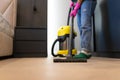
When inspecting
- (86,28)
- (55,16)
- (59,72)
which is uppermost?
(55,16)

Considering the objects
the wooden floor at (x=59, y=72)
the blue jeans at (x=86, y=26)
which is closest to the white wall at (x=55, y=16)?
the blue jeans at (x=86, y=26)

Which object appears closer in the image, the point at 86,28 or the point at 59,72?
the point at 59,72

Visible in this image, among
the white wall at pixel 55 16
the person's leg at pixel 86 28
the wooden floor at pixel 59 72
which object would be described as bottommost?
the wooden floor at pixel 59 72

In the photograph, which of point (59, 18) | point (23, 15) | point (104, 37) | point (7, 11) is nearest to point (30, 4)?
point (23, 15)

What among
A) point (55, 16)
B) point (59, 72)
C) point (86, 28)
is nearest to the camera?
point (59, 72)

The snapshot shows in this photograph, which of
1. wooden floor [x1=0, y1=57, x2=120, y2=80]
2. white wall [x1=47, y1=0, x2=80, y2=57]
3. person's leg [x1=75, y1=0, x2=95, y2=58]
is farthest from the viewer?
white wall [x1=47, y1=0, x2=80, y2=57]

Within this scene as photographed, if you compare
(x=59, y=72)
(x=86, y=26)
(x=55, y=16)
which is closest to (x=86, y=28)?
(x=86, y=26)

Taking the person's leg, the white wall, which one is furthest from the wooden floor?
the white wall

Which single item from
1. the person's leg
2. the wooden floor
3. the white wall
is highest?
the white wall

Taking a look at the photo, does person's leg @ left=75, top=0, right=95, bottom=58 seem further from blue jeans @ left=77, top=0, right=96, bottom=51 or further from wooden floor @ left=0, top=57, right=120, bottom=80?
wooden floor @ left=0, top=57, right=120, bottom=80

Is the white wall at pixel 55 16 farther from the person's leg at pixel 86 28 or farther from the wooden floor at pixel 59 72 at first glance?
the wooden floor at pixel 59 72

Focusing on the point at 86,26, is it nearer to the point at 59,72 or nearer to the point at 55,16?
the point at 59,72

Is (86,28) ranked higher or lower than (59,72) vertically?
higher

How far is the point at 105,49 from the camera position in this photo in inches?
116
